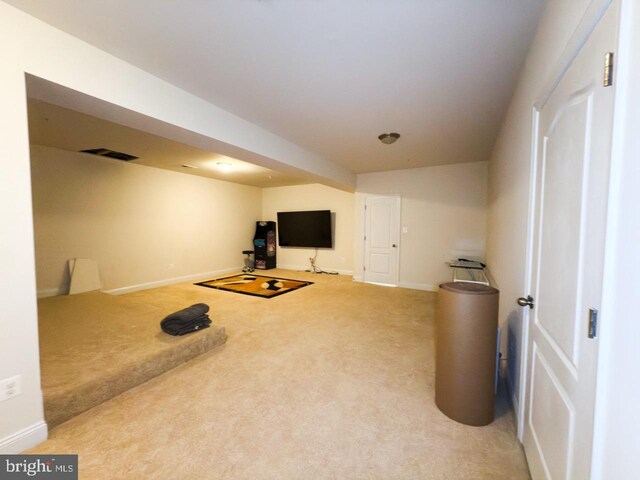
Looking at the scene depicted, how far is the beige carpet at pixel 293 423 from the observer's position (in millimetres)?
1455

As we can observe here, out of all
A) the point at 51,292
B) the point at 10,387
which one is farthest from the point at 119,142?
the point at 10,387

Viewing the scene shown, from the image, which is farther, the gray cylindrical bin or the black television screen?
the black television screen

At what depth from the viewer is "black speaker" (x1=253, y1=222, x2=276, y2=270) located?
24.9 feet

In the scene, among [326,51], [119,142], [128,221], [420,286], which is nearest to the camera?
[326,51]

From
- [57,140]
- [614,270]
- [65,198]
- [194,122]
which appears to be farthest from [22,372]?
[65,198]

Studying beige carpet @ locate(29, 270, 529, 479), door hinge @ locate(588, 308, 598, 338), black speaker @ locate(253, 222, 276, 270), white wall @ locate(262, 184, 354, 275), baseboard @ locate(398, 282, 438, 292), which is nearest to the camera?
door hinge @ locate(588, 308, 598, 338)

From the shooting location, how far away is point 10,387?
4.90 ft

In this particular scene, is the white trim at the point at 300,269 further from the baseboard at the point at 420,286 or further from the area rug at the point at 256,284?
the baseboard at the point at 420,286

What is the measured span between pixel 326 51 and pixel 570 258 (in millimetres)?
1835

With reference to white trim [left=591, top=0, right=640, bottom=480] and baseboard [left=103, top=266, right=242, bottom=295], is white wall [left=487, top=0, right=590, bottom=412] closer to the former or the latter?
white trim [left=591, top=0, right=640, bottom=480]

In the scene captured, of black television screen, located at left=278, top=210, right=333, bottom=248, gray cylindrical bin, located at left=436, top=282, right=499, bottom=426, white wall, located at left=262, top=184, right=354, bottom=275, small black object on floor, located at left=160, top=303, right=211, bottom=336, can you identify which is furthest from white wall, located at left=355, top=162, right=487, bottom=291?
small black object on floor, located at left=160, top=303, right=211, bottom=336

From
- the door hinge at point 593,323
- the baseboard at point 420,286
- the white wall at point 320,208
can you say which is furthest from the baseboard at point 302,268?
the door hinge at point 593,323

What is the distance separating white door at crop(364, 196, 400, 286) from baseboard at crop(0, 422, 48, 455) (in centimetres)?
525

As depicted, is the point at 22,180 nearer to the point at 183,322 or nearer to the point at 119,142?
the point at 183,322
